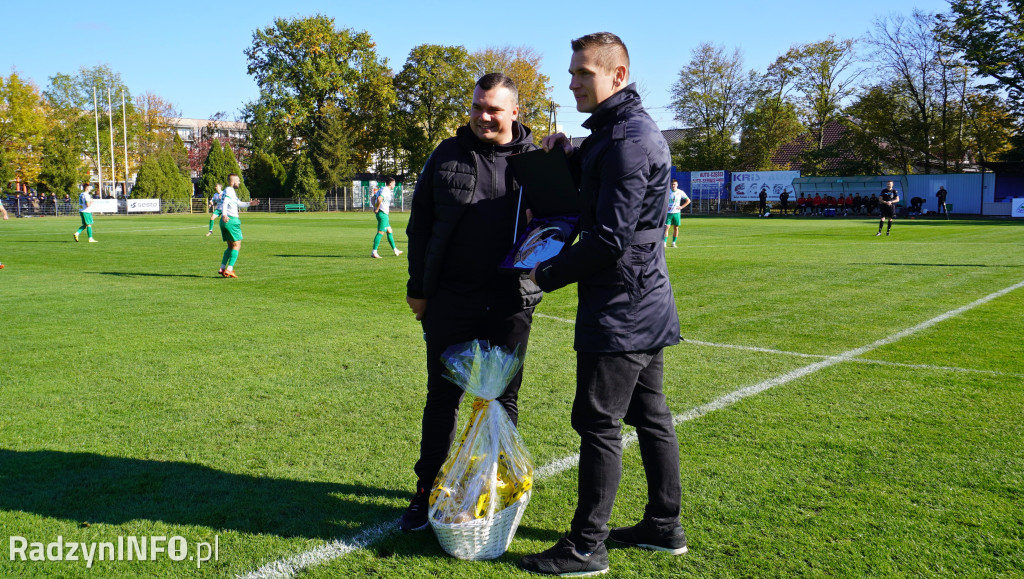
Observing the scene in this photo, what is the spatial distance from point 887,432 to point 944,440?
0.31 m

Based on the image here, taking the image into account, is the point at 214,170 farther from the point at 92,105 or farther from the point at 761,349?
the point at 761,349

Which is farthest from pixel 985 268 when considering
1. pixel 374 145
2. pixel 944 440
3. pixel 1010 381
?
pixel 374 145

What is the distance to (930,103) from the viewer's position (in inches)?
2024

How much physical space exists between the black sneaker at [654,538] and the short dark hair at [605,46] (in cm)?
190

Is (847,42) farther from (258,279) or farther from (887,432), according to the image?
(887,432)

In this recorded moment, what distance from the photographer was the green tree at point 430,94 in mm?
64812

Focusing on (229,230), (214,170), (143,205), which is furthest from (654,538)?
(214,170)

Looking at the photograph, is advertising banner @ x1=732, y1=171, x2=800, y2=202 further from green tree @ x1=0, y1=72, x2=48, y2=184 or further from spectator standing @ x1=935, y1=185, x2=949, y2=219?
green tree @ x1=0, y1=72, x2=48, y2=184

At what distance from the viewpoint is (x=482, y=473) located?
303 cm

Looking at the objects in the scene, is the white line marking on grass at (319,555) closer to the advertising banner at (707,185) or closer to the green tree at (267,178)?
the advertising banner at (707,185)

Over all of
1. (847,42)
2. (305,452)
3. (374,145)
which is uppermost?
(847,42)

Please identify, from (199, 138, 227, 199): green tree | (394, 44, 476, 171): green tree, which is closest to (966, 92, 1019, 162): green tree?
(394, 44, 476, 171): green tree

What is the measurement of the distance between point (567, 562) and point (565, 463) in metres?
1.16

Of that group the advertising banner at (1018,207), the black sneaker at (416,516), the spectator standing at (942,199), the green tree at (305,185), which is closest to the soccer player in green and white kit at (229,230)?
the black sneaker at (416,516)
